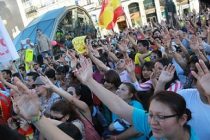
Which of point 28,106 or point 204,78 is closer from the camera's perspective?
point 28,106

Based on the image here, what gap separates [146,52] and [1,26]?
2.71 meters

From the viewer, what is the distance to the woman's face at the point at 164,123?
2.24m

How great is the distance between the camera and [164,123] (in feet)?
7.36

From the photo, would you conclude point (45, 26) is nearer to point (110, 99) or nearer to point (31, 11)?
point (110, 99)

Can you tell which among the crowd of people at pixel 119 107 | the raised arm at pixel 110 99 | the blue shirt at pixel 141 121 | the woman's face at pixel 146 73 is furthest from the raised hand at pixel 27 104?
the woman's face at pixel 146 73

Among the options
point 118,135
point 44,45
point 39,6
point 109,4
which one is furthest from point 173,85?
point 39,6

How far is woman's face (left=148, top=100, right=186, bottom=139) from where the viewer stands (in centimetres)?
224

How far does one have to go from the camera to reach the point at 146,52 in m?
6.75

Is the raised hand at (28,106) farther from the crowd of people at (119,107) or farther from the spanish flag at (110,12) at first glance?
the spanish flag at (110,12)

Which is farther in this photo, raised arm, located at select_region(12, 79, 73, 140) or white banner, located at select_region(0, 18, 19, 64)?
white banner, located at select_region(0, 18, 19, 64)

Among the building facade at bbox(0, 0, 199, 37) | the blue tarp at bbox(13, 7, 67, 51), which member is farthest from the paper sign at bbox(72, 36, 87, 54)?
the building facade at bbox(0, 0, 199, 37)

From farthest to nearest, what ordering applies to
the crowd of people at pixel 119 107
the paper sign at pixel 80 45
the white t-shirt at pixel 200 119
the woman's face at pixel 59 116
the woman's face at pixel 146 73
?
the paper sign at pixel 80 45, the woman's face at pixel 146 73, the woman's face at pixel 59 116, the white t-shirt at pixel 200 119, the crowd of people at pixel 119 107

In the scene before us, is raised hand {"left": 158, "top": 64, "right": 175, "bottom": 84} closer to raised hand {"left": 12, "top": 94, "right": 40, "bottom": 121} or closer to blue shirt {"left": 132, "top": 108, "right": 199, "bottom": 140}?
blue shirt {"left": 132, "top": 108, "right": 199, "bottom": 140}

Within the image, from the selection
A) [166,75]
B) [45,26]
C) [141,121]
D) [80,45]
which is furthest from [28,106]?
[45,26]
